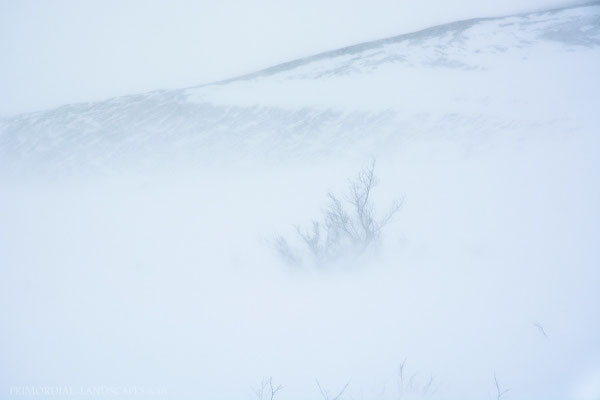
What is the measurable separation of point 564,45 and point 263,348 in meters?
21.9

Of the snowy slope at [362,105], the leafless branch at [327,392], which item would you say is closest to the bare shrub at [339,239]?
the leafless branch at [327,392]

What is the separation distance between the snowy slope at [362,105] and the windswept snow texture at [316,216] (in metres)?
0.12

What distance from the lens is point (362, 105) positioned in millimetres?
17266

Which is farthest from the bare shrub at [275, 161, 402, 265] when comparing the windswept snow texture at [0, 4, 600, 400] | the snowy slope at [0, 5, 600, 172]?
the snowy slope at [0, 5, 600, 172]

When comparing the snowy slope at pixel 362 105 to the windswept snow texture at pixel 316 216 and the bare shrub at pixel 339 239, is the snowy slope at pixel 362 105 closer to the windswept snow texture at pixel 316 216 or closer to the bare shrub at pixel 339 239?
the windswept snow texture at pixel 316 216

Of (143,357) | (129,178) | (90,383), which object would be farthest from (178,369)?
(129,178)

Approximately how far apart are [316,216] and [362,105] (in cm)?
870

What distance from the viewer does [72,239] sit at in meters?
10.8

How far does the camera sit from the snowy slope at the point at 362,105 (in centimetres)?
1532

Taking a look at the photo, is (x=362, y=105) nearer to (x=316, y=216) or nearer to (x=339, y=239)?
(x=316, y=216)

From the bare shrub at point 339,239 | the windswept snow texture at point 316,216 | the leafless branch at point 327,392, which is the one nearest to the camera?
the leafless branch at point 327,392

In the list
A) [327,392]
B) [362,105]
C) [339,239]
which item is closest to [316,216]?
[339,239]

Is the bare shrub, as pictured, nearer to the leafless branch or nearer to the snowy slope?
the leafless branch

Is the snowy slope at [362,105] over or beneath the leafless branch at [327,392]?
over
